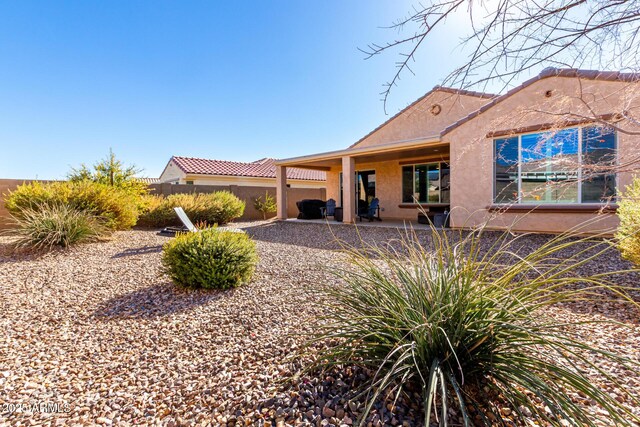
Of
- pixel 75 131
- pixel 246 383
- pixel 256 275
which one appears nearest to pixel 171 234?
pixel 256 275

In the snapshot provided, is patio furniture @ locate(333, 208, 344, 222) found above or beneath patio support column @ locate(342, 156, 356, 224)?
beneath

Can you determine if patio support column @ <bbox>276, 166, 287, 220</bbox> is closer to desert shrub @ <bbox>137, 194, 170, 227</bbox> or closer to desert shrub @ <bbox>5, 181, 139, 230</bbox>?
desert shrub @ <bbox>137, 194, 170, 227</bbox>

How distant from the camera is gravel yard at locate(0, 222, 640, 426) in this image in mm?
1960

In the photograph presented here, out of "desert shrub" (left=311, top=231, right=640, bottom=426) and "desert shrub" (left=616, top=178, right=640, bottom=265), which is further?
"desert shrub" (left=616, top=178, right=640, bottom=265)

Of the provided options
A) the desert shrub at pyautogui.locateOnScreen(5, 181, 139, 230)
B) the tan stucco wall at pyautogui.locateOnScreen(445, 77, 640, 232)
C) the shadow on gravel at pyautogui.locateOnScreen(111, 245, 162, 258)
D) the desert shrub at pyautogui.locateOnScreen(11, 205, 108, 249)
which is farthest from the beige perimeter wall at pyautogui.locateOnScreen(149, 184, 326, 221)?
the tan stucco wall at pyautogui.locateOnScreen(445, 77, 640, 232)

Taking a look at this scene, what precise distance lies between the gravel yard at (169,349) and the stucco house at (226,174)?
15.9 m

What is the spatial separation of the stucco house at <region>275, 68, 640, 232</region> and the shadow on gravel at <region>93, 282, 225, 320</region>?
12.1 feet

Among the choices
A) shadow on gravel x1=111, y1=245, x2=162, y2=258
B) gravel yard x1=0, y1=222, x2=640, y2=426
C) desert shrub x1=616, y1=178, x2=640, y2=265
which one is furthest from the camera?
shadow on gravel x1=111, y1=245, x2=162, y2=258

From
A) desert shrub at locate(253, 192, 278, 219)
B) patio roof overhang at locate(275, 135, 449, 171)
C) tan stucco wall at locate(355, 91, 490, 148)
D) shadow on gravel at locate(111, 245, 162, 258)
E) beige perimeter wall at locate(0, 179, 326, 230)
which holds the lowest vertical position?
shadow on gravel at locate(111, 245, 162, 258)

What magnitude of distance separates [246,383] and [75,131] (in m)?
18.6

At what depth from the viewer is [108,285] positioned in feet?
15.8

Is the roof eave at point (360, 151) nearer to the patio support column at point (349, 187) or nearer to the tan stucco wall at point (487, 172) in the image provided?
the patio support column at point (349, 187)

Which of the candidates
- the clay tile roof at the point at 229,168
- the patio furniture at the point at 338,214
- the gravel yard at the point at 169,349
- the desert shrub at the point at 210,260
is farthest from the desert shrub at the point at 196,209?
the desert shrub at the point at 210,260

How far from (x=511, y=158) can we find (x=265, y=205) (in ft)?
39.9
